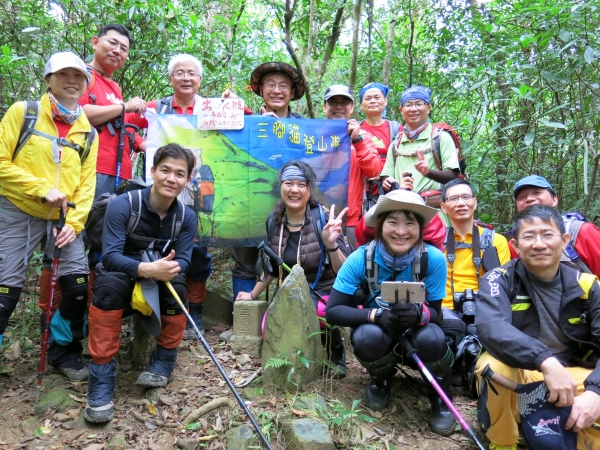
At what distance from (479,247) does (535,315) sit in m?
1.18

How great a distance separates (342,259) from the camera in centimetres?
450

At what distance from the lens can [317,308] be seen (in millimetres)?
4609

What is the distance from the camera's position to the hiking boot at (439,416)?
145 inches

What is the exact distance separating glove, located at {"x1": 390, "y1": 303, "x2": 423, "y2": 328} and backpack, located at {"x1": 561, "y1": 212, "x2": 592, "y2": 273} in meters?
1.43

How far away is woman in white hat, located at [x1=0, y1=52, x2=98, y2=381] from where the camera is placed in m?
3.92


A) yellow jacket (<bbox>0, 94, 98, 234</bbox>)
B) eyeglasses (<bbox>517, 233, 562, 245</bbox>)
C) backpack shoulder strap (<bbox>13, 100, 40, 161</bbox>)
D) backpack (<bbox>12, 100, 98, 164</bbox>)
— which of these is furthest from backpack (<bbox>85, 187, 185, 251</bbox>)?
eyeglasses (<bbox>517, 233, 562, 245</bbox>)

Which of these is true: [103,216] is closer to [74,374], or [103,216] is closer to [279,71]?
[74,374]

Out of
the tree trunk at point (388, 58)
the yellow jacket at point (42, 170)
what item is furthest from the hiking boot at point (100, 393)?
the tree trunk at point (388, 58)

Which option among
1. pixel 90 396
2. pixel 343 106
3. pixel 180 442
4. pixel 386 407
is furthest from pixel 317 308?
pixel 343 106

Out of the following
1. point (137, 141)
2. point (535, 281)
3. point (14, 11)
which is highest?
point (14, 11)

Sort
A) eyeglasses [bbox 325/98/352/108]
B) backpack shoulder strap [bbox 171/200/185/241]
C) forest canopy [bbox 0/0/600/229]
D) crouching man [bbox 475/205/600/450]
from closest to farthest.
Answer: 1. crouching man [bbox 475/205/600/450]
2. backpack shoulder strap [bbox 171/200/185/241]
3. forest canopy [bbox 0/0/600/229]
4. eyeglasses [bbox 325/98/352/108]

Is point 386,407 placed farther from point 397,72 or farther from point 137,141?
point 397,72

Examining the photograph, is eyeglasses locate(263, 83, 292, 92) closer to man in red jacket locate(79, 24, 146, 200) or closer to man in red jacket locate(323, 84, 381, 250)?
man in red jacket locate(323, 84, 381, 250)

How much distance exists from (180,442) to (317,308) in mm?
1765
